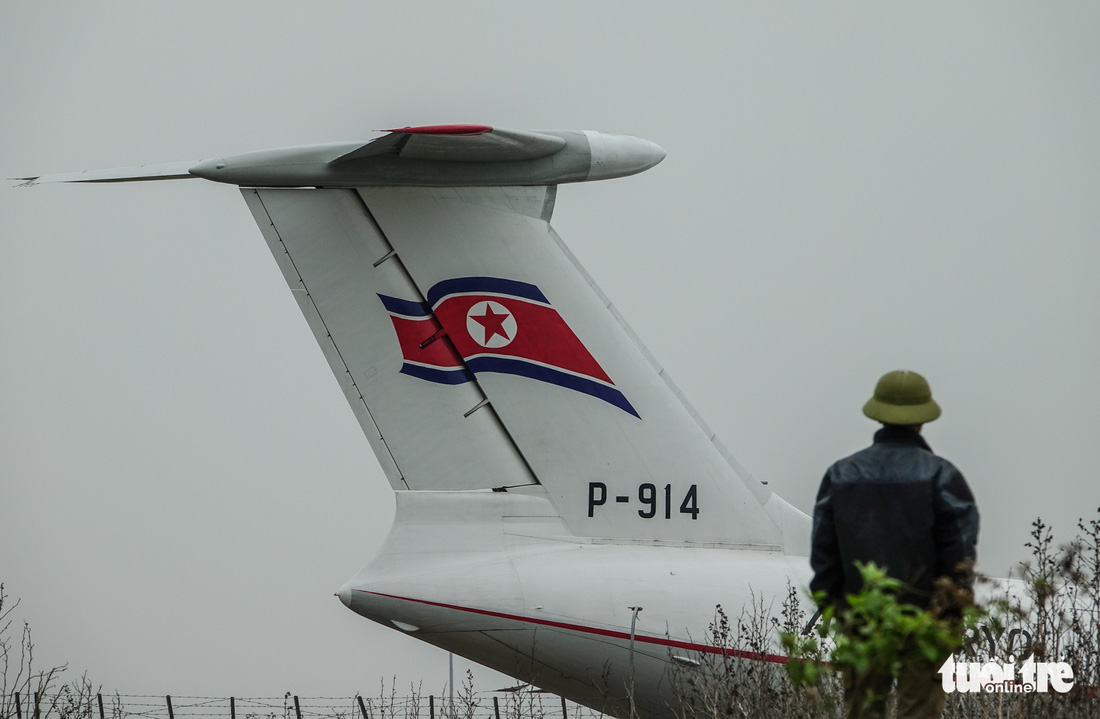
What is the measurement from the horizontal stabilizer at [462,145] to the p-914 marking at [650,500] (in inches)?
81.7

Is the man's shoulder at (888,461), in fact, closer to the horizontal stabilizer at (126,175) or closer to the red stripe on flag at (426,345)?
the red stripe on flag at (426,345)

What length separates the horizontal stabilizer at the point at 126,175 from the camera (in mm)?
7699

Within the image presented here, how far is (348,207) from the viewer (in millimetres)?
7992

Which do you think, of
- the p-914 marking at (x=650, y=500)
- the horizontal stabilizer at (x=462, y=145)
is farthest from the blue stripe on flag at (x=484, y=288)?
the p-914 marking at (x=650, y=500)

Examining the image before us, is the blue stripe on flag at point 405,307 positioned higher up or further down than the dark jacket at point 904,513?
higher up

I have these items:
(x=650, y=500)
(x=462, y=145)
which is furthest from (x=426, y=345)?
(x=650, y=500)

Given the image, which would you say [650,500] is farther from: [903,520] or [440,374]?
[903,520]

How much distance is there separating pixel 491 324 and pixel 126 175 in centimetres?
235

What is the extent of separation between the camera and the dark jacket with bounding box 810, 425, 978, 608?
479 centimetres

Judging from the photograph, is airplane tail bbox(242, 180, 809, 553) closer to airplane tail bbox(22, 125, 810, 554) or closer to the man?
airplane tail bbox(22, 125, 810, 554)

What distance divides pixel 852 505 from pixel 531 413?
333 centimetres

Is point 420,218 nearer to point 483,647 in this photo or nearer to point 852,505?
point 483,647

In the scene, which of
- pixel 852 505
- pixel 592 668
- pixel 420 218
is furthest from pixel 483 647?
pixel 852 505

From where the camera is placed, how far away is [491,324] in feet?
26.2
